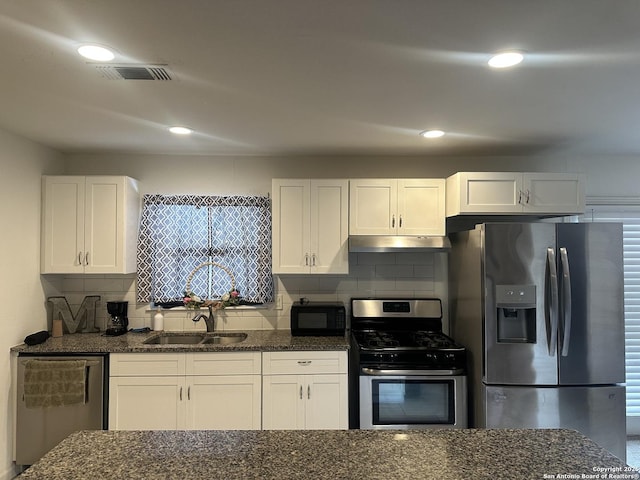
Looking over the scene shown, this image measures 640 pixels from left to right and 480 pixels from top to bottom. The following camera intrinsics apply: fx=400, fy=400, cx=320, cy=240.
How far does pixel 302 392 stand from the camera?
9.45 feet

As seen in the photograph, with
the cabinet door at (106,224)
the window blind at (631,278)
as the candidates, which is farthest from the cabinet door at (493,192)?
the cabinet door at (106,224)

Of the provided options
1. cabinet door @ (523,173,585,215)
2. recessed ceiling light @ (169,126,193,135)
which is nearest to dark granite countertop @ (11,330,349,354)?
recessed ceiling light @ (169,126,193,135)

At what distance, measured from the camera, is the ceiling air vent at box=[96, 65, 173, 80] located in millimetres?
1807

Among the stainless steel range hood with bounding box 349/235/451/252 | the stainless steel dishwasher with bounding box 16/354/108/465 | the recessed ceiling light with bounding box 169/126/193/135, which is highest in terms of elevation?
the recessed ceiling light with bounding box 169/126/193/135

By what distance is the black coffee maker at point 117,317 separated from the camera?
325 centimetres

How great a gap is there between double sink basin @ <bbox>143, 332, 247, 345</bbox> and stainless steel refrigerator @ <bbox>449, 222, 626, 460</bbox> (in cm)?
189

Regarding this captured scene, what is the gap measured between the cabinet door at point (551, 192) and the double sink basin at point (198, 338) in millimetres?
2498

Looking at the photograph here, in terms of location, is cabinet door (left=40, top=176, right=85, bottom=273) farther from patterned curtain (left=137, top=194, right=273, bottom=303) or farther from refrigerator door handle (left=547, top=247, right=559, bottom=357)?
refrigerator door handle (left=547, top=247, right=559, bottom=357)

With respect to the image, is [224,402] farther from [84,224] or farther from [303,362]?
[84,224]

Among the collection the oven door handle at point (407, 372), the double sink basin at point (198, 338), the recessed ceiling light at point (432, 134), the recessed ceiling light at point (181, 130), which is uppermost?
the recessed ceiling light at point (181, 130)

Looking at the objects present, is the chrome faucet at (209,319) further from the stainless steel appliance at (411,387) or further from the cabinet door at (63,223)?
the stainless steel appliance at (411,387)

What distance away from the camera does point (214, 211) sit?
11.4 feet

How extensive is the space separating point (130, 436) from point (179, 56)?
1483 mm

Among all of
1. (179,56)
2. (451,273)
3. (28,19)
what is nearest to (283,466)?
(179,56)
